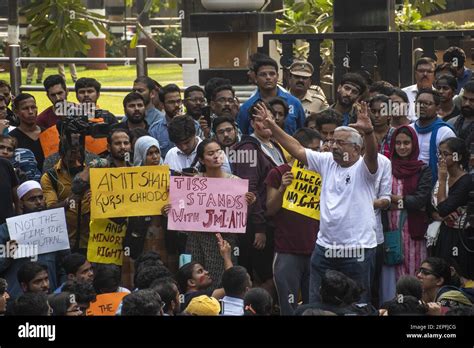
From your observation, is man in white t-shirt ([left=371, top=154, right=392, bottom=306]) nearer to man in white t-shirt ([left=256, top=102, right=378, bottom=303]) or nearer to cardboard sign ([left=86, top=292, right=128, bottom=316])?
man in white t-shirt ([left=256, top=102, right=378, bottom=303])

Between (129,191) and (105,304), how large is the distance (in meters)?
1.32

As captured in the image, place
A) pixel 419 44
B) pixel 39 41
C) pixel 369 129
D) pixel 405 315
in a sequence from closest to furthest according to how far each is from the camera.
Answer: pixel 405 315
pixel 369 129
pixel 419 44
pixel 39 41

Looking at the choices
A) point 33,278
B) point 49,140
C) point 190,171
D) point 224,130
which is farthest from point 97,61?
point 33,278

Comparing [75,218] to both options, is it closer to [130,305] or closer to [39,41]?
[130,305]

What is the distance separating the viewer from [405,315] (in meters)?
9.77

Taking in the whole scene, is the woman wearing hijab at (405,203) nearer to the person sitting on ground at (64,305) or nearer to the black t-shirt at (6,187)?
the person sitting on ground at (64,305)

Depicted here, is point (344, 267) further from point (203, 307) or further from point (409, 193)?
point (203, 307)

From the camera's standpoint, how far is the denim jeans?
11258 millimetres

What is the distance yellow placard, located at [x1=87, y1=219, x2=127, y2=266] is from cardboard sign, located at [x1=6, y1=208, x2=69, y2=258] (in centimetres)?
25

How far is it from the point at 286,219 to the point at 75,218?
5.40ft

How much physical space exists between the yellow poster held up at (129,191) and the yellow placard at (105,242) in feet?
0.38

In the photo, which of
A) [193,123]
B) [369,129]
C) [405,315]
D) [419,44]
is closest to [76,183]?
[193,123]

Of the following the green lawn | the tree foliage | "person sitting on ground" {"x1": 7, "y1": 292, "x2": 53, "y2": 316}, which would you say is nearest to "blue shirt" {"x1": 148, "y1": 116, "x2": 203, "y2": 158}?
"person sitting on ground" {"x1": 7, "y1": 292, "x2": 53, "y2": 316}
